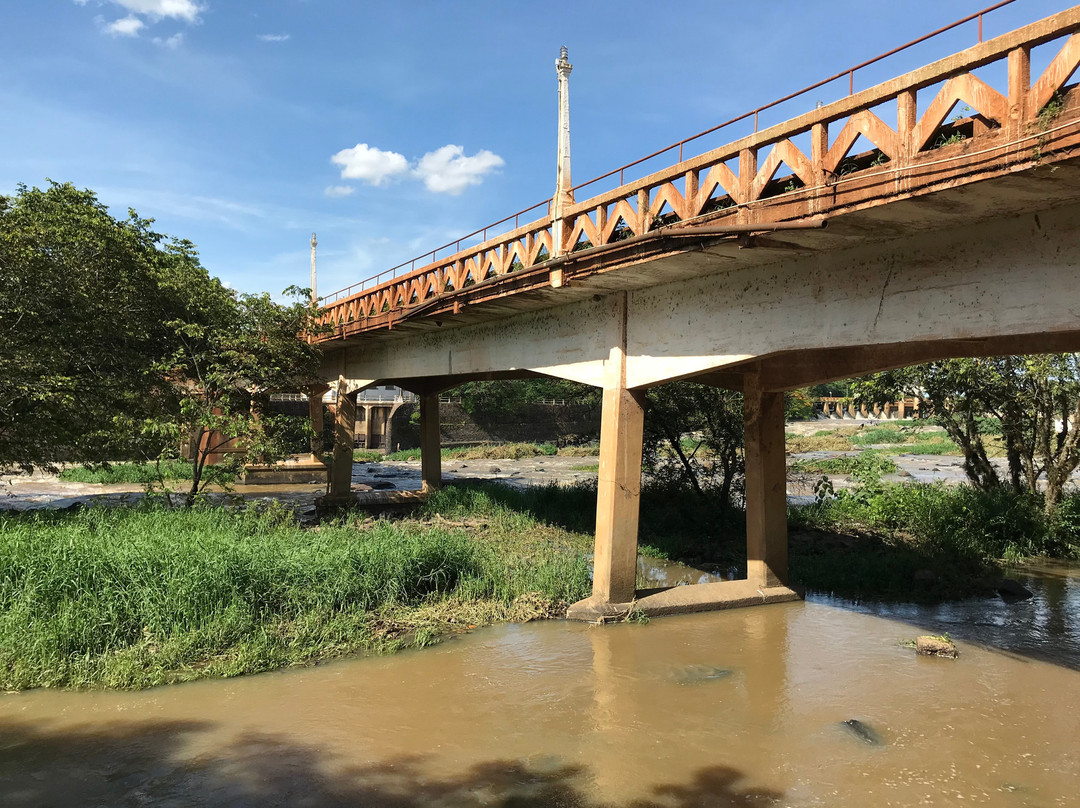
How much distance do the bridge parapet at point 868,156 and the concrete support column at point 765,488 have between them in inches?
141

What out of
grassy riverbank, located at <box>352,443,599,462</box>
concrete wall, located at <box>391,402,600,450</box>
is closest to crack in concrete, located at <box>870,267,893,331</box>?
grassy riverbank, located at <box>352,443,599,462</box>

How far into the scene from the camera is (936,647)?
881 cm

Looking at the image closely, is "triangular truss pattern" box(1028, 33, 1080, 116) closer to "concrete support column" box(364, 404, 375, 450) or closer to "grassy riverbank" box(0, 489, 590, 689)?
"grassy riverbank" box(0, 489, 590, 689)

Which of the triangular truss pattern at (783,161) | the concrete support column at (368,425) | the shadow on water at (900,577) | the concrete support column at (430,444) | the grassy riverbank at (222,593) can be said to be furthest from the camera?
the concrete support column at (368,425)

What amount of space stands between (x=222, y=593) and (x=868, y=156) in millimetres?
8746

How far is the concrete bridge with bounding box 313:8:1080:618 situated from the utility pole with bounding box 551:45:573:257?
6 cm

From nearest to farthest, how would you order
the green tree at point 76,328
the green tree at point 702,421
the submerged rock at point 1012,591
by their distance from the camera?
1. the submerged rock at point 1012,591
2. the green tree at point 76,328
3. the green tree at point 702,421

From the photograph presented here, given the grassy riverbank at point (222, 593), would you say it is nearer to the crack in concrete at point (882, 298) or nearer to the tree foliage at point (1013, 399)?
the crack in concrete at point (882, 298)

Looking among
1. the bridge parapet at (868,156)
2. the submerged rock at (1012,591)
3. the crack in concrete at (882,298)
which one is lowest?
A: the submerged rock at (1012,591)

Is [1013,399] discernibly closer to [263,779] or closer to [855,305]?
[855,305]

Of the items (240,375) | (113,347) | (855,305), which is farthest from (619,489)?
(113,347)

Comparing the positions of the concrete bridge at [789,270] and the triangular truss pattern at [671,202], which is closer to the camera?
the concrete bridge at [789,270]

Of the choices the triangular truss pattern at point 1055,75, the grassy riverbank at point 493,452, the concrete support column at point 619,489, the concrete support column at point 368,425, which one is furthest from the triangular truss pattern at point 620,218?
the concrete support column at point 368,425

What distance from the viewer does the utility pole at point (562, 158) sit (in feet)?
35.1
